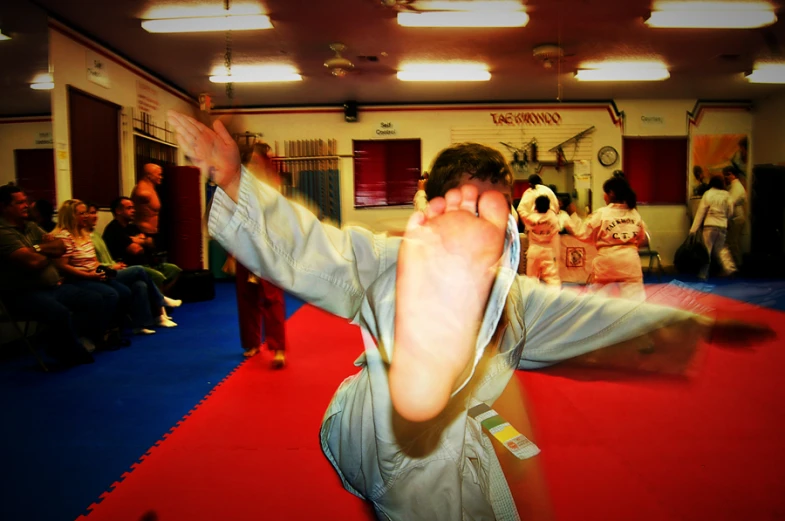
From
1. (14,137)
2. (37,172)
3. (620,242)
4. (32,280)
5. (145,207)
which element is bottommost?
(32,280)

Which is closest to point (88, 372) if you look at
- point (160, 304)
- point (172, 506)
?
point (160, 304)

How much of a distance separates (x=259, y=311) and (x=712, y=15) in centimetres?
724

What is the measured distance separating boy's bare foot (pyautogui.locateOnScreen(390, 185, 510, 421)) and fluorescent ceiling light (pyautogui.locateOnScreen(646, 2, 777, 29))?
273 inches

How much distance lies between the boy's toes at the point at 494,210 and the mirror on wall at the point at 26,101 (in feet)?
20.5

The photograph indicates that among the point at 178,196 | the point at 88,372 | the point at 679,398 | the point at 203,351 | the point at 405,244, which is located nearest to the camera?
the point at 405,244

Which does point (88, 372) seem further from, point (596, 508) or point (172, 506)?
point (596, 508)

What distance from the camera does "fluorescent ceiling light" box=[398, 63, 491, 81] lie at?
856 centimetres

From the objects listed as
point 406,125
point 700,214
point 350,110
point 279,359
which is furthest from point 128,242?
point 700,214

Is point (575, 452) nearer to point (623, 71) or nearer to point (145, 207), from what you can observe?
point (145, 207)

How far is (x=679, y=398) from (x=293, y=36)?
683cm

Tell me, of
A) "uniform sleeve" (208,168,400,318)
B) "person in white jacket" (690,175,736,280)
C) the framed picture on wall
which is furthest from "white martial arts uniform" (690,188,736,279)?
"uniform sleeve" (208,168,400,318)

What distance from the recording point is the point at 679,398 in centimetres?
313

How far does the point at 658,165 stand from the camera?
11320 millimetres

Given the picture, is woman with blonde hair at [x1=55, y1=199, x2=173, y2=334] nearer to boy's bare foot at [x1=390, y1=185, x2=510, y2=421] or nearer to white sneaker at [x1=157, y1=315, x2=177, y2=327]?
white sneaker at [x1=157, y1=315, x2=177, y2=327]
